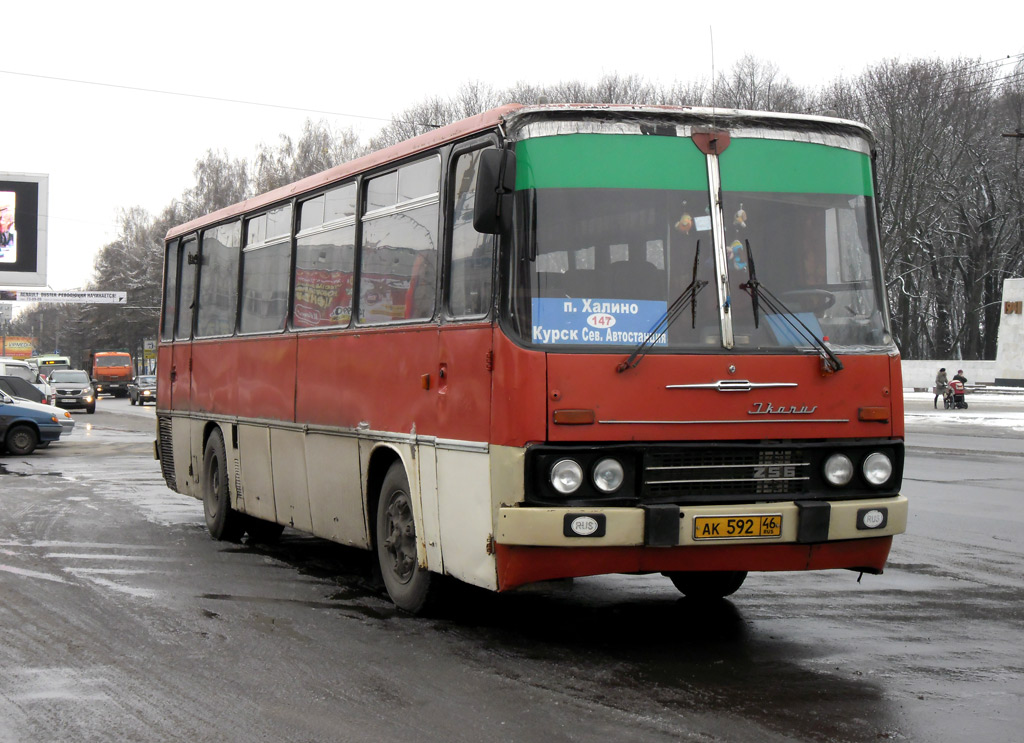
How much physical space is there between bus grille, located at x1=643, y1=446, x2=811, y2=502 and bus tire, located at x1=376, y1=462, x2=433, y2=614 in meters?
1.76

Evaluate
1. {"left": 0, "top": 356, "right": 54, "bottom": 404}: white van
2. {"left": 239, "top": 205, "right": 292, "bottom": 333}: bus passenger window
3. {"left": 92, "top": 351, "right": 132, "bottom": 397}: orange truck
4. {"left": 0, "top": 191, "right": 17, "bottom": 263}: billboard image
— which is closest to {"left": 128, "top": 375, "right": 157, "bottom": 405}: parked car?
{"left": 0, "top": 191, "right": 17, "bottom": 263}: billboard image

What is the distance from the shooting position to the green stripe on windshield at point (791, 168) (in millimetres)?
7082

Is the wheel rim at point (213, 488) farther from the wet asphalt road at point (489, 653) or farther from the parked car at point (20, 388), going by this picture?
the parked car at point (20, 388)

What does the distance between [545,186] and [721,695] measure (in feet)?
8.83

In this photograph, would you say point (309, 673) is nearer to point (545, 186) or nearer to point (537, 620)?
point (537, 620)

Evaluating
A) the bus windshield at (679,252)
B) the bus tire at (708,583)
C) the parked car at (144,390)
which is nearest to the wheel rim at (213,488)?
the bus tire at (708,583)

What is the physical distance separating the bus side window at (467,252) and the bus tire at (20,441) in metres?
20.5

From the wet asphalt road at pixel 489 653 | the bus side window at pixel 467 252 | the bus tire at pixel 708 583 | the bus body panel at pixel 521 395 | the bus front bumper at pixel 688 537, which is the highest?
the bus side window at pixel 467 252

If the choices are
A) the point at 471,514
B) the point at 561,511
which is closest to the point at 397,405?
the point at 471,514

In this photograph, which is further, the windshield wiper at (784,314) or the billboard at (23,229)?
the billboard at (23,229)

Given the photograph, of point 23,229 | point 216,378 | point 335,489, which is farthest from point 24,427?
point 23,229

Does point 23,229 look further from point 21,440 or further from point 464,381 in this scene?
point 464,381

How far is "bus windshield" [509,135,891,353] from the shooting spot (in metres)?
6.74

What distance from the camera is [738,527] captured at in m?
6.74
